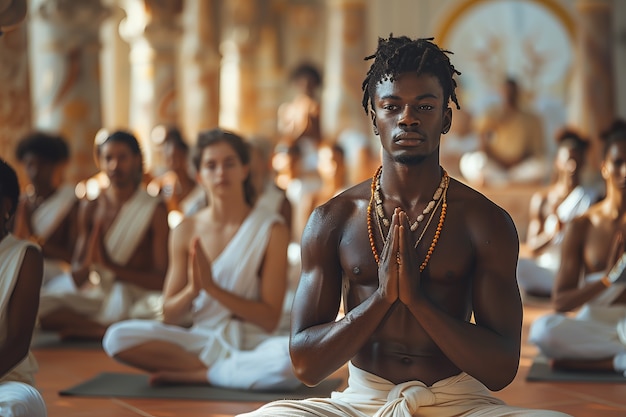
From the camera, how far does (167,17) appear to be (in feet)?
45.1

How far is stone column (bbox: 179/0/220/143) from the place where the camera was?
1509cm

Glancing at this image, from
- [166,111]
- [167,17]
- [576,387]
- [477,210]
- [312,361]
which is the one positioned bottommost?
[576,387]

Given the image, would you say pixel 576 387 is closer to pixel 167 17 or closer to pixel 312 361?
pixel 312 361

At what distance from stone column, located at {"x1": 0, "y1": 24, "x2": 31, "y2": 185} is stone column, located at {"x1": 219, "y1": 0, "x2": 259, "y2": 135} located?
434 inches

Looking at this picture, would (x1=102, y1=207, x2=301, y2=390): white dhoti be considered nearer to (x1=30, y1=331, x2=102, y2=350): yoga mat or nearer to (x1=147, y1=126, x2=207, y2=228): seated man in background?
(x1=30, y1=331, x2=102, y2=350): yoga mat

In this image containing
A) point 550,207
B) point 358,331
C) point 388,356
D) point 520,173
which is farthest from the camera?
point 520,173

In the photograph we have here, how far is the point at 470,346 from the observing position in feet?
12.0

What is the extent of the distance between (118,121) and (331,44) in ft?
20.1

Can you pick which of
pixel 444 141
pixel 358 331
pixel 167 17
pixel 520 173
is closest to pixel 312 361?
pixel 358 331

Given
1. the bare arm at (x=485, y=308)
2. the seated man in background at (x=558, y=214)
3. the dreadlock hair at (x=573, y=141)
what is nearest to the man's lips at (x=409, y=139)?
the bare arm at (x=485, y=308)

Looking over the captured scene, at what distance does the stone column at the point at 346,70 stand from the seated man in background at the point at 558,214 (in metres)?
5.82

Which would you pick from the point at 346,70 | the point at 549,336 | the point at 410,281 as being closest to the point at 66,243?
the point at 549,336

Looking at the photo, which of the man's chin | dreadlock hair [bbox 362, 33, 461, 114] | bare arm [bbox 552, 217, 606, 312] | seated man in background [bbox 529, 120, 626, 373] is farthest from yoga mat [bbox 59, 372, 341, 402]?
dreadlock hair [bbox 362, 33, 461, 114]

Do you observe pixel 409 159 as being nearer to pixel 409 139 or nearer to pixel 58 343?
pixel 409 139
